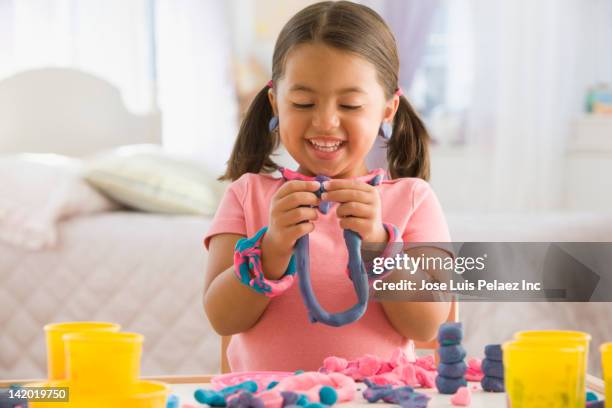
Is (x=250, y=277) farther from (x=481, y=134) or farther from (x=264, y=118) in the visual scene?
(x=481, y=134)

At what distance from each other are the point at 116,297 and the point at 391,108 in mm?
1451

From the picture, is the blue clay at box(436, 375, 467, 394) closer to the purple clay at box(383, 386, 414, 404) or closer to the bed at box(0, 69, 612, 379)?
the purple clay at box(383, 386, 414, 404)

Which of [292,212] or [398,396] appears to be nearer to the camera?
[398,396]

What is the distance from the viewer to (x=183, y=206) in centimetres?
285

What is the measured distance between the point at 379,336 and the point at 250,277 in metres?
0.23

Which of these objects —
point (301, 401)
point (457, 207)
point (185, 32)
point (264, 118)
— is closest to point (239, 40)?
point (185, 32)

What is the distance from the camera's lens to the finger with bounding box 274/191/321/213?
3.36 feet

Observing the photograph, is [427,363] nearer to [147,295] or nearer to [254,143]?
[254,143]

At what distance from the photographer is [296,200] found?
1.02m

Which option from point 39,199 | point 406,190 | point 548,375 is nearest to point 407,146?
point 406,190

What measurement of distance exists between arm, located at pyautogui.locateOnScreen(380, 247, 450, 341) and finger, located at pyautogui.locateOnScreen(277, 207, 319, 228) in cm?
20

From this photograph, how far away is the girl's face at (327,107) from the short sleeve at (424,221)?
14 centimetres

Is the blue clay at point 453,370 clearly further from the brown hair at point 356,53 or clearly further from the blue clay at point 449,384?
the brown hair at point 356,53

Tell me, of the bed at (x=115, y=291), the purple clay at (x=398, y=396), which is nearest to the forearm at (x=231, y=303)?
the purple clay at (x=398, y=396)
